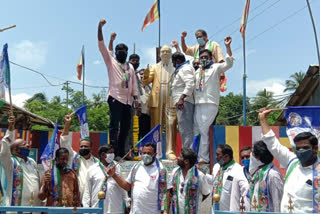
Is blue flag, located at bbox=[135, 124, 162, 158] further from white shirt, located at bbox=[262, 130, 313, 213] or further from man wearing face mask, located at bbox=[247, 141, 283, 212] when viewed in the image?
white shirt, located at bbox=[262, 130, 313, 213]

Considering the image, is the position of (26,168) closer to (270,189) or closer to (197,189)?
(197,189)

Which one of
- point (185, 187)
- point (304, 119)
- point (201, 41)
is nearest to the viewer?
Result: point (304, 119)

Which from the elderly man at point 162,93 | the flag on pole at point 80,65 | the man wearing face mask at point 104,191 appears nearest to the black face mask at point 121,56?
the elderly man at point 162,93

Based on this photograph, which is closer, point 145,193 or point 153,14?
point 145,193

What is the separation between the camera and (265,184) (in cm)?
470

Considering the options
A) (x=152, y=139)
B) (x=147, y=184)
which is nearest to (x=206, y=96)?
(x=152, y=139)

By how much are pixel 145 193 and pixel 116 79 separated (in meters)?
3.27

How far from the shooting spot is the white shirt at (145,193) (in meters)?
5.17

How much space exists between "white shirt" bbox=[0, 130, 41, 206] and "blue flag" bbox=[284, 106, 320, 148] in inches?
126

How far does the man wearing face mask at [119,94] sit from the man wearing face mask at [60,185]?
244 centimetres

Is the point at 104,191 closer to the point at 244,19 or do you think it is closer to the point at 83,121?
the point at 83,121

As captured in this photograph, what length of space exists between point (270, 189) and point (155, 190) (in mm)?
1361

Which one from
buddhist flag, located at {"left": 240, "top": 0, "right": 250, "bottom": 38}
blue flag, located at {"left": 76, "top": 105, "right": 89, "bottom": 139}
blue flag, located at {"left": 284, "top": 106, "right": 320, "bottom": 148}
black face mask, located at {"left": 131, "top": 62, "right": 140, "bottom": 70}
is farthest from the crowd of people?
buddhist flag, located at {"left": 240, "top": 0, "right": 250, "bottom": 38}

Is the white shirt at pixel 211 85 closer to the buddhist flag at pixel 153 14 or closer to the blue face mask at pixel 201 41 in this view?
the blue face mask at pixel 201 41
